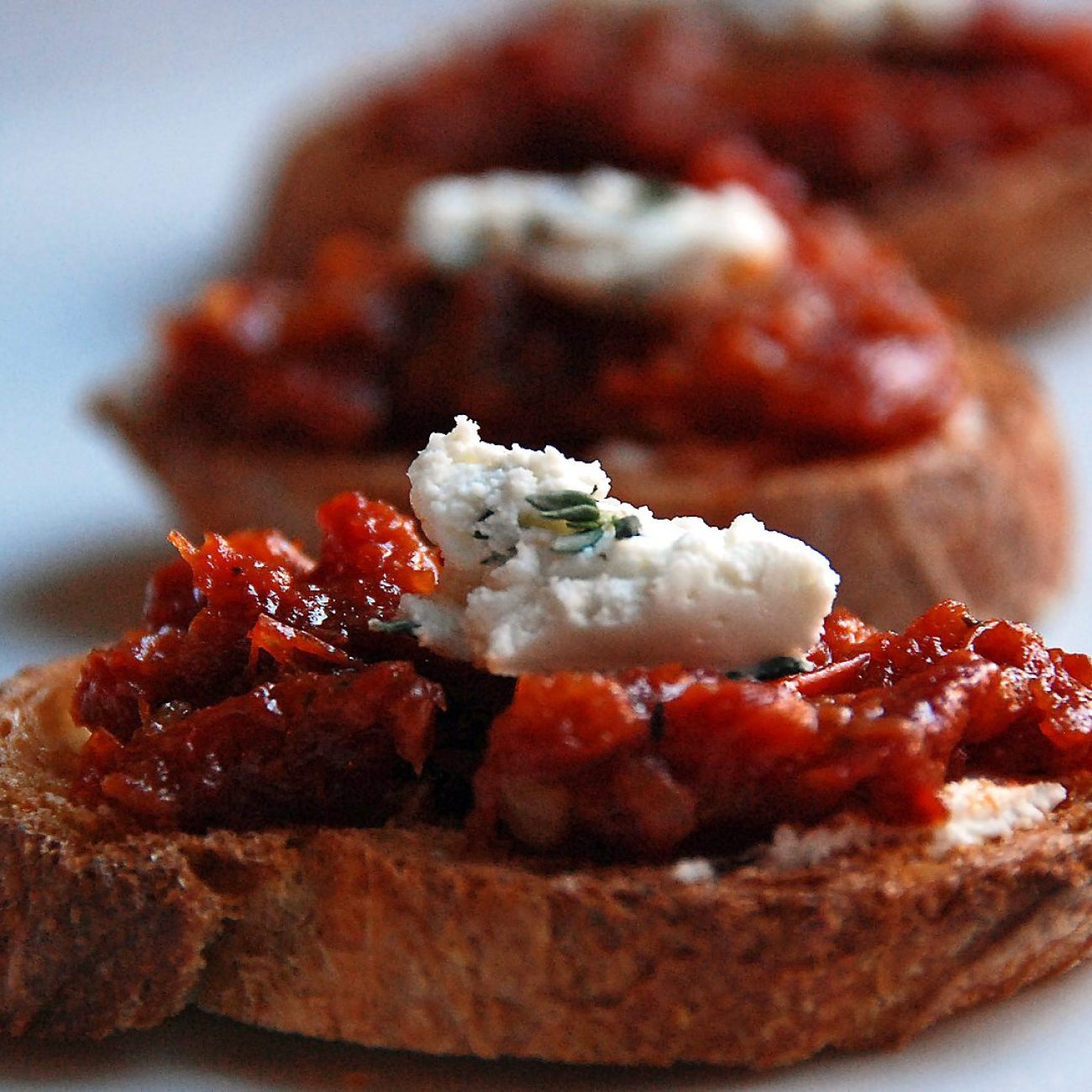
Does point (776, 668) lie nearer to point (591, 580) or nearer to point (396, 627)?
point (591, 580)

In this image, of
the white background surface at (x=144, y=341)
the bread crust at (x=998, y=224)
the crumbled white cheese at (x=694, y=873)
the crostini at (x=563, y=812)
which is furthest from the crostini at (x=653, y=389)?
the crumbled white cheese at (x=694, y=873)

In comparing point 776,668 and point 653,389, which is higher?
point 653,389

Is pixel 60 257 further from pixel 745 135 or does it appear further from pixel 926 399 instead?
pixel 926 399

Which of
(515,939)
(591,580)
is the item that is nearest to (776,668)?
(591,580)

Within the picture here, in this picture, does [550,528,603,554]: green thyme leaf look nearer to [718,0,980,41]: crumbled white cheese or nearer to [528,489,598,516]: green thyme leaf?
[528,489,598,516]: green thyme leaf

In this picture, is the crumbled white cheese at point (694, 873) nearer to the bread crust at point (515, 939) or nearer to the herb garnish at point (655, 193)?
the bread crust at point (515, 939)

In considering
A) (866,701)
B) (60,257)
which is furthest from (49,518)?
(866,701)

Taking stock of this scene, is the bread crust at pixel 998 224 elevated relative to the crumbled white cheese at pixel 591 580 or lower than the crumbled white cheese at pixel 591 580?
elevated
